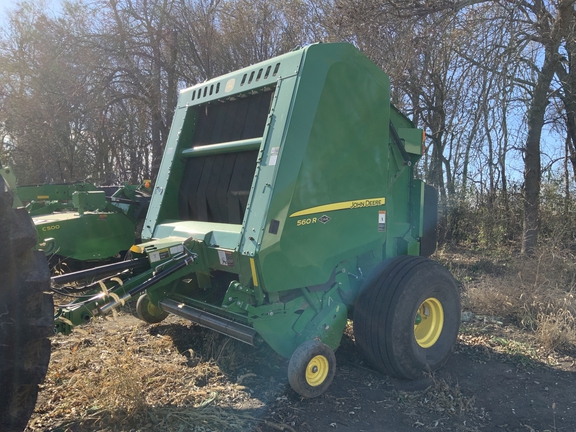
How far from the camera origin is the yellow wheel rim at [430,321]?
4.15m

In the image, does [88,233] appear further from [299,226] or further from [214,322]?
[299,226]

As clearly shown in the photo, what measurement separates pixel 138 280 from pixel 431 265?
2.41 meters

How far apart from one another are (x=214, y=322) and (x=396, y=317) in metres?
1.42

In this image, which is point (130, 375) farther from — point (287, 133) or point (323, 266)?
point (287, 133)

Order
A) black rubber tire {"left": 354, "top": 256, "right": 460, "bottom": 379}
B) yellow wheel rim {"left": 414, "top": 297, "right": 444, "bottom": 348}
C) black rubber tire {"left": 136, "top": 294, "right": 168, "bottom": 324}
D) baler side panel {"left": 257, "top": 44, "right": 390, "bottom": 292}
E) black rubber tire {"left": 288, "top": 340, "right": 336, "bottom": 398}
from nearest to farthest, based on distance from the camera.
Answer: black rubber tire {"left": 288, "top": 340, "right": 336, "bottom": 398}
baler side panel {"left": 257, "top": 44, "right": 390, "bottom": 292}
black rubber tire {"left": 354, "top": 256, "right": 460, "bottom": 379}
yellow wheel rim {"left": 414, "top": 297, "right": 444, "bottom": 348}
black rubber tire {"left": 136, "top": 294, "right": 168, "bottom": 324}

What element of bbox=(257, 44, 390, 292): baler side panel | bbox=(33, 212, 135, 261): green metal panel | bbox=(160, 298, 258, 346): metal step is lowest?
bbox=(160, 298, 258, 346): metal step

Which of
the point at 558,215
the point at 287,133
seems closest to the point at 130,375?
the point at 287,133

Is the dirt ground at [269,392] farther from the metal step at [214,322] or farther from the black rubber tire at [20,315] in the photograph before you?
the black rubber tire at [20,315]

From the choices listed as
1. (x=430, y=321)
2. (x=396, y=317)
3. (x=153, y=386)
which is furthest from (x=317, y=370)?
(x=430, y=321)

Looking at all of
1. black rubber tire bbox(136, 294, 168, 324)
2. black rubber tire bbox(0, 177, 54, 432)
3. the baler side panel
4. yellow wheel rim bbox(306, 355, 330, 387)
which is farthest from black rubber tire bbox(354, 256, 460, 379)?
black rubber tire bbox(0, 177, 54, 432)

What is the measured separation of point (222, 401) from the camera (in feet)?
11.0

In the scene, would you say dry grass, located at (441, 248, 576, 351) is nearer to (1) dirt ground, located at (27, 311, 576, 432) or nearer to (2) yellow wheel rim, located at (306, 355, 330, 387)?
(1) dirt ground, located at (27, 311, 576, 432)

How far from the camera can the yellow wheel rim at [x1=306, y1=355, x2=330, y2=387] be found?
333 cm

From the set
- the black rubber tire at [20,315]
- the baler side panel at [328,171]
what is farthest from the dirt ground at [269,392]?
the baler side panel at [328,171]
